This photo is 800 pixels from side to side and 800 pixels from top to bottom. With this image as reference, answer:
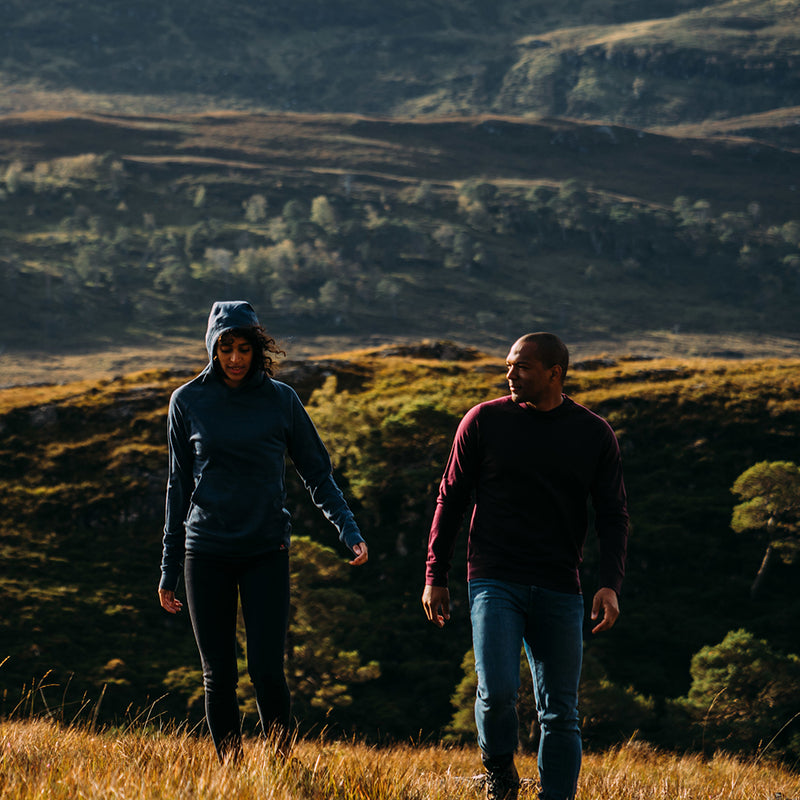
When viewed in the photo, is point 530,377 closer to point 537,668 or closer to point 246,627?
point 537,668

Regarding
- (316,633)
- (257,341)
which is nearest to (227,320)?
(257,341)

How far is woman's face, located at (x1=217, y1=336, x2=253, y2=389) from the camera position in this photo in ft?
15.8

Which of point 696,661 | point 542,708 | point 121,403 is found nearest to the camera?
point 542,708

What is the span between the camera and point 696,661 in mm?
20594

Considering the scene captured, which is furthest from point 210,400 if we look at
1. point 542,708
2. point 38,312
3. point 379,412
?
point 38,312

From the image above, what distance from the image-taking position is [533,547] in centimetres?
441

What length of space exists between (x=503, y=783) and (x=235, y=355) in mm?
2512

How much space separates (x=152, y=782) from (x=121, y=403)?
99.8ft

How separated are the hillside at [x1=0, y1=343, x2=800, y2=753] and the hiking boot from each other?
1408 cm

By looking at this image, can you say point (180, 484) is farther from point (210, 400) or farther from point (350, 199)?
point (350, 199)

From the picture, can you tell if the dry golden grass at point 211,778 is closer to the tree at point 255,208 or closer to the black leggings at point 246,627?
the black leggings at point 246,627

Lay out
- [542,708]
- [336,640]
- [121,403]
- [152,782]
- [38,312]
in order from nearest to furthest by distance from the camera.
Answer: [152,782] < [542,708] < [336,640] < [121,403] < [38,312]

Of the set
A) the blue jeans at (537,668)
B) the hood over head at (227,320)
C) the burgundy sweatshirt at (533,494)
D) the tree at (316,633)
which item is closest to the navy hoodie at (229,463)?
the hood over head at (227,320)

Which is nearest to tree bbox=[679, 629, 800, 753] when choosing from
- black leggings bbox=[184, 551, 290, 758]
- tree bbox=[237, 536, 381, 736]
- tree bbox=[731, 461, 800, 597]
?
tree bbox=[731, 461, 800, 597]
